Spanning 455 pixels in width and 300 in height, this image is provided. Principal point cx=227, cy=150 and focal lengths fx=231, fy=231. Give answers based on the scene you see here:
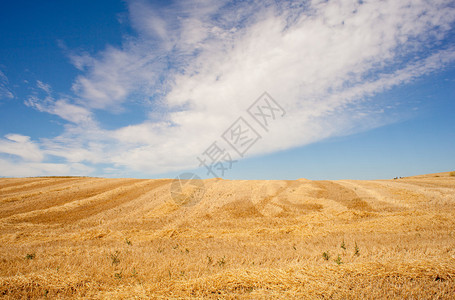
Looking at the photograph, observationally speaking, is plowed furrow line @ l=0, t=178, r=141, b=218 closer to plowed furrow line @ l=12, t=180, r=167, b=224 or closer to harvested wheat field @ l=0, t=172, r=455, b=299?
harvested wheat field @ l=0, t=172, r=455, b=299

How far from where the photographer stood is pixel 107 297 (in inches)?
214

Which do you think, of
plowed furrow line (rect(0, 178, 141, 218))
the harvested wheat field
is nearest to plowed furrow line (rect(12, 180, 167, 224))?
the harvested wheat field

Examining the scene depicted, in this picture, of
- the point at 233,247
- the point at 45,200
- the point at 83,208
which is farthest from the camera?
the point at 45,200

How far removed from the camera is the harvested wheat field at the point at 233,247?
18.7 ft

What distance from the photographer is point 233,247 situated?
10492 millimetres

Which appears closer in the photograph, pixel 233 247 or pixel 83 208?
pixel 233 247

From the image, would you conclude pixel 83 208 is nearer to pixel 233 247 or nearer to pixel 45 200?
pixel 45 200

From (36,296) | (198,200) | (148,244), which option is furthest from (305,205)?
(36,296)

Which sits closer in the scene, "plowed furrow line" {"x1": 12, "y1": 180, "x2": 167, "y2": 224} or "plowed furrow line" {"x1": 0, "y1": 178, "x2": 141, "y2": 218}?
"plowed furrow line" {"x1": 12, "y1": 180, "x2": 167, "y2": 224}

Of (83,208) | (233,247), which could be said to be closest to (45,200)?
(83,208)

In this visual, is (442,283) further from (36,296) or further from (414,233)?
(36,296)

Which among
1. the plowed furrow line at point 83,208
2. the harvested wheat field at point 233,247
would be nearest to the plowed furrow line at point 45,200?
the harvested wheat field at point 233,247

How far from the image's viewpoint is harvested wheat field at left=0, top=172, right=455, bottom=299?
571 cm

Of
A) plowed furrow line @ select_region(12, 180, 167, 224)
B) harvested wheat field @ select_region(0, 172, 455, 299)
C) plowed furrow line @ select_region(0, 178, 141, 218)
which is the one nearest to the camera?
harvested wheat field @ select_region(0, 172, 455, 299)
